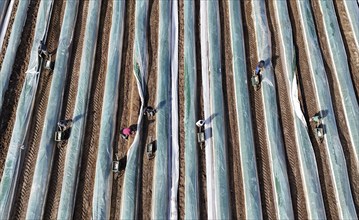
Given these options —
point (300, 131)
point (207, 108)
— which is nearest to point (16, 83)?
point (207, 108)

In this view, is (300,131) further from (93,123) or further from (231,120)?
(93,123)

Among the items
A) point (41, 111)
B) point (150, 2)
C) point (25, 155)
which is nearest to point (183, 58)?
point (150, 2)

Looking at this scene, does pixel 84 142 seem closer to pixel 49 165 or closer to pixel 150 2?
pixel 49 165

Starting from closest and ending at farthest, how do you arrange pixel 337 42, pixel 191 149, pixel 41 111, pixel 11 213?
pixel 11 213
pixel 191 149
pixel 41 111
pixel 337 42

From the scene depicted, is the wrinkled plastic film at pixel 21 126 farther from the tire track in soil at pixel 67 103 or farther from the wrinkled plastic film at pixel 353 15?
the wrinkled plastic film at pixel 353 15

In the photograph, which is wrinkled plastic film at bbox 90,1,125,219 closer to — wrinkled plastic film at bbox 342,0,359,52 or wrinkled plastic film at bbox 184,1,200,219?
wrinkled plastic film at bbox 184,1,200,219

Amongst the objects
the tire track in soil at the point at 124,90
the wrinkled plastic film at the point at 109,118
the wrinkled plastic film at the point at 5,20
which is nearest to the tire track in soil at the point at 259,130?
the tire track in soil at the point at 124,90
